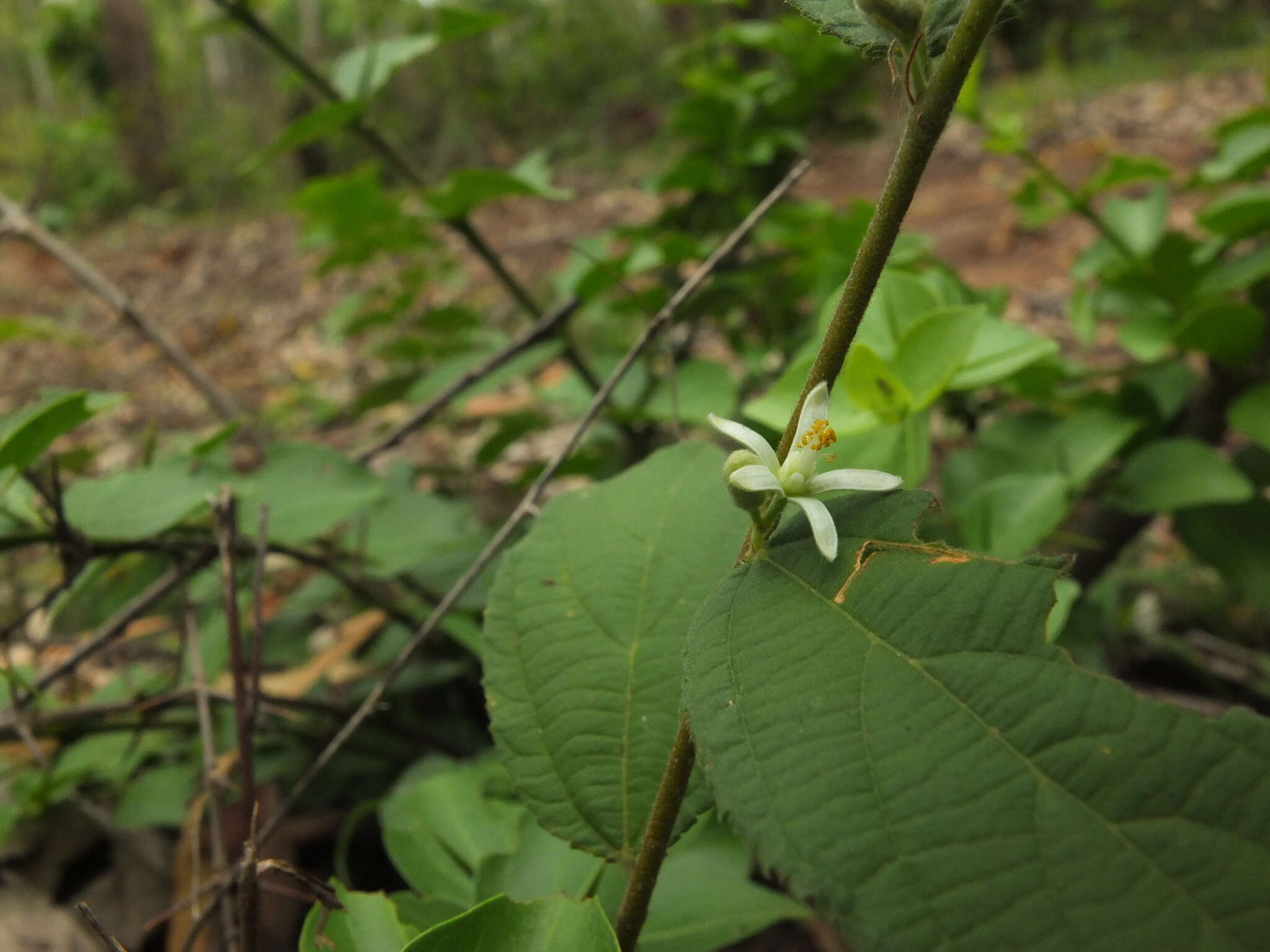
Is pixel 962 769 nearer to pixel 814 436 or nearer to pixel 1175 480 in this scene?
pixel 814 436

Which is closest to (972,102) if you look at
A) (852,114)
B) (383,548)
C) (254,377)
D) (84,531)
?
(852,114)

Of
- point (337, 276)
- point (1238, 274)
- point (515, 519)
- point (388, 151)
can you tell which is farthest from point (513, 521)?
point (337, 276)

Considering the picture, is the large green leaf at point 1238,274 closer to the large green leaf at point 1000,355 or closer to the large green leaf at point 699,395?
the large green leaf at point 1000,355

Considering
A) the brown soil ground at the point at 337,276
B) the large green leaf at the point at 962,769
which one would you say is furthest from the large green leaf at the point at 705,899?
the brown soil ground at the point at 337,276

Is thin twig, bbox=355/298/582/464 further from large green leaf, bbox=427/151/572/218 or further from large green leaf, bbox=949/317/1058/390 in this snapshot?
large green leaf, bbox=949/317/1058/390

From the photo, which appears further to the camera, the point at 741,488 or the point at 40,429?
the point at 40,429

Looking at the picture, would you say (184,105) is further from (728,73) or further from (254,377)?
(728,73)
